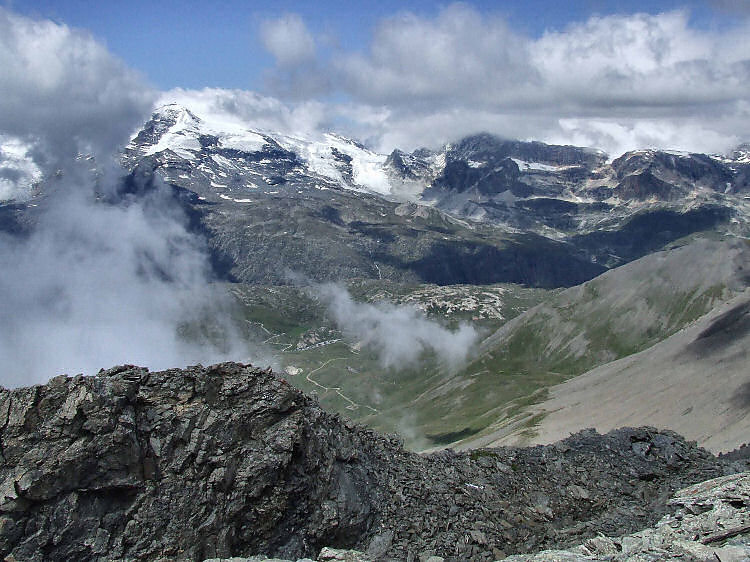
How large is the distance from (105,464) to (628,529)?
41008mm

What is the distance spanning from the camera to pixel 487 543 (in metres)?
49.2

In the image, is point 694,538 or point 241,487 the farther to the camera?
point 241,487

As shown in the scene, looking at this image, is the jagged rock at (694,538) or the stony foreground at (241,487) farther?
the stony foreground at (241,487)

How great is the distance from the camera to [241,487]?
150 ft

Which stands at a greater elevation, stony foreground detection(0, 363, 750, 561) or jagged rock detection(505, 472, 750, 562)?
stony foreground detection(0, 363, 750, 561)

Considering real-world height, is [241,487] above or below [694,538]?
above

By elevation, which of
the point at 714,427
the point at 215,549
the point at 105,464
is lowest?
the point at 714,427

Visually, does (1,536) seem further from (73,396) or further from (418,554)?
(418,554)

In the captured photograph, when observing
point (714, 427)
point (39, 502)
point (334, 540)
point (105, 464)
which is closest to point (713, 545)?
point (334, 540)

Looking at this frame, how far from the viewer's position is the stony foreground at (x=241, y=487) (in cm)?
4128

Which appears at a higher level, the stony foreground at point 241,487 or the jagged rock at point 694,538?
the stony foreground at point 241,487

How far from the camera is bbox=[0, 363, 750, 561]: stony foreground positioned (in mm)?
41281

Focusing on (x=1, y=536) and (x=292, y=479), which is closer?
(x=1, y=536)

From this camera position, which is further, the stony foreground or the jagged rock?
the stony foreground
